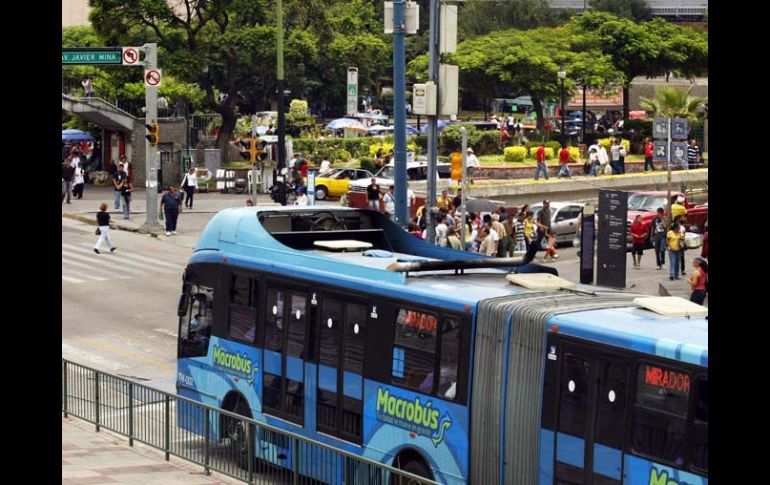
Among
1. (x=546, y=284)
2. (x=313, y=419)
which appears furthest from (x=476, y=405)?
(x=313, y=419)

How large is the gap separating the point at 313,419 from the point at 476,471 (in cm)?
295

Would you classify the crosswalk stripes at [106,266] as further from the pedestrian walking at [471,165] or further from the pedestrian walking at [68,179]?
the pedestrian walking at [471,165]

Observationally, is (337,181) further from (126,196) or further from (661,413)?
(661,413)

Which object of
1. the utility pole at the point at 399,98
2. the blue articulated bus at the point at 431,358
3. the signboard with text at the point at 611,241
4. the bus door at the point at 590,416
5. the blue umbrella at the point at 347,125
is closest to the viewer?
the blue articulated bus at the point at 431,358

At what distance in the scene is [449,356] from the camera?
43.1 ft

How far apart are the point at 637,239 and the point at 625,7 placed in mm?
66346

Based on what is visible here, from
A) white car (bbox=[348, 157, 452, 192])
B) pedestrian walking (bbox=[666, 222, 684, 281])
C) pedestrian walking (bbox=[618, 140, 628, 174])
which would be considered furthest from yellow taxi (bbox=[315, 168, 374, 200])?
pedestrian walking (bbox=[666, 222, 684, 281])

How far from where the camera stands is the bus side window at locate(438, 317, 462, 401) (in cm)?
1307

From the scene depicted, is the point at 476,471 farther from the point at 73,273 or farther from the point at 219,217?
the point at 73,273

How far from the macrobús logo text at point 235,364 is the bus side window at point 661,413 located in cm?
625

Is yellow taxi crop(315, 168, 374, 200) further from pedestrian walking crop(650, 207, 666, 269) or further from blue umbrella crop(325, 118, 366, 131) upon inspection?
pedestrian walking crop(650, 207, 666, 269)

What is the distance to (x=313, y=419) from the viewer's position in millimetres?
15117

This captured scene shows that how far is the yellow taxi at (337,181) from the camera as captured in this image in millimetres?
50188

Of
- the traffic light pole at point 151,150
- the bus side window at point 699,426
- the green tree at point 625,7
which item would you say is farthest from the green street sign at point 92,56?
the green tree at point 625,7
